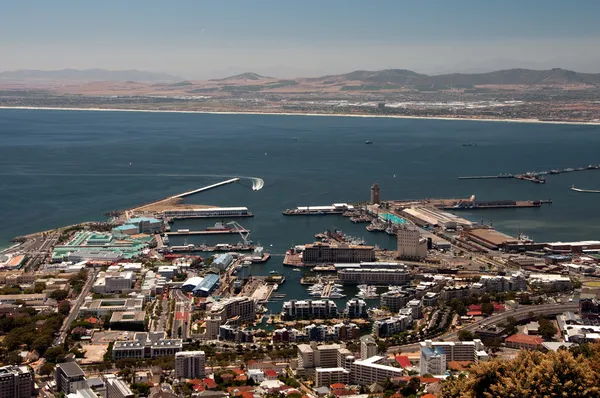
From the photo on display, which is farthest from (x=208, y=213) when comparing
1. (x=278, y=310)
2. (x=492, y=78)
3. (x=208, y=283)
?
(x=492, y=78)

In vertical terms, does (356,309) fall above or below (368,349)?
below

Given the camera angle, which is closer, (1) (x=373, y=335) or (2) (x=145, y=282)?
(1) (x=373, y=335)

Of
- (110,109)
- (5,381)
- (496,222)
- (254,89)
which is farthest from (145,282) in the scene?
(254,89)

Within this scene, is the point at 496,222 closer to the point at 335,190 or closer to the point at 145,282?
the point at 335,190

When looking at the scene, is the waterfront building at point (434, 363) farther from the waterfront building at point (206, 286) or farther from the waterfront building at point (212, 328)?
the waterfront building at point (206, 286)

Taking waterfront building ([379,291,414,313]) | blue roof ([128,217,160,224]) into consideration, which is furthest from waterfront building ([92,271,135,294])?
blue roof ([128,217,160,224])

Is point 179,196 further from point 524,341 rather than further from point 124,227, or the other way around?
point 524,341
